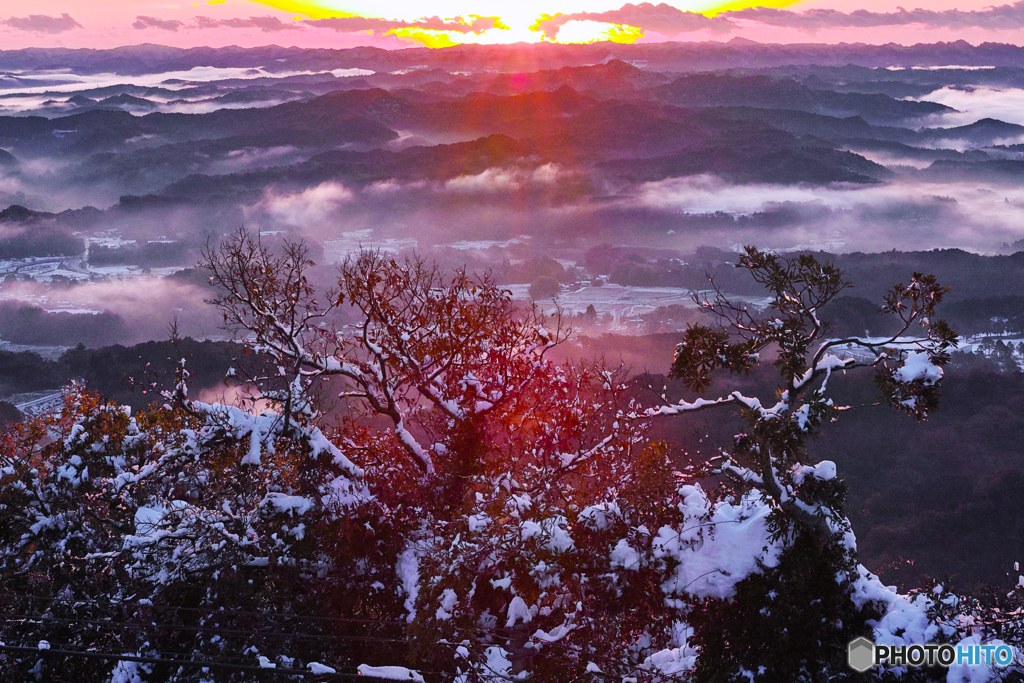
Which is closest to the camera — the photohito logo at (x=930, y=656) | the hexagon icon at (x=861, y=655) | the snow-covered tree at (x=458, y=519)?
the photohito logo at (x=930, y=656)

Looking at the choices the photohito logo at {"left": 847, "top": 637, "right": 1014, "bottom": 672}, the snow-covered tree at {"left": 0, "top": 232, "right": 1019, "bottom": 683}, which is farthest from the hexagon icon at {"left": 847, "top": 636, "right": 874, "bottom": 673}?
the snow-covered tree at {"left": 0, "top": 232, "right": 1019, "bottom": 683}

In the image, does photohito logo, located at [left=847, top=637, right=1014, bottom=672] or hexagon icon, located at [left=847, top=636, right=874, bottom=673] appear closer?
photohito logo, located at [left=847, top=637, right=1014, bottom=672]

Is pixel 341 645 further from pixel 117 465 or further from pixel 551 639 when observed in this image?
pixel 117 465

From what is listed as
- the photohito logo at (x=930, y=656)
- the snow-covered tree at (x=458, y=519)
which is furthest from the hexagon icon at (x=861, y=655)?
the snow-covered tree at (x=458, y=519)

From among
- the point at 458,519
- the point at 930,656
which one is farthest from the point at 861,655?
the point at 458,519

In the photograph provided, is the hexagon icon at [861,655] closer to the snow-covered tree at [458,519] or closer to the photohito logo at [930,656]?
the photohito logo at [930,656]

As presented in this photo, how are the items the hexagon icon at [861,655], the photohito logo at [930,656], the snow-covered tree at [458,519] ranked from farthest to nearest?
the snow-covered tree at [458,519]
the hexagon icon at [861,655]
the photohito logo at [930,656]

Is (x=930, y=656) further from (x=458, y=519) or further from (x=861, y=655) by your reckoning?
(x=458, y=519)

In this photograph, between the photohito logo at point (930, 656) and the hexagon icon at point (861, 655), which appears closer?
the photohito logo at point (930, 656)

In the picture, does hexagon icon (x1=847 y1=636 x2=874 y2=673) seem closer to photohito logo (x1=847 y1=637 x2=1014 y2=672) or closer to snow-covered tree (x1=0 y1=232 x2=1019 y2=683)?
photohito logo (x1=847 y1=637 x2=1014 y2=672)
